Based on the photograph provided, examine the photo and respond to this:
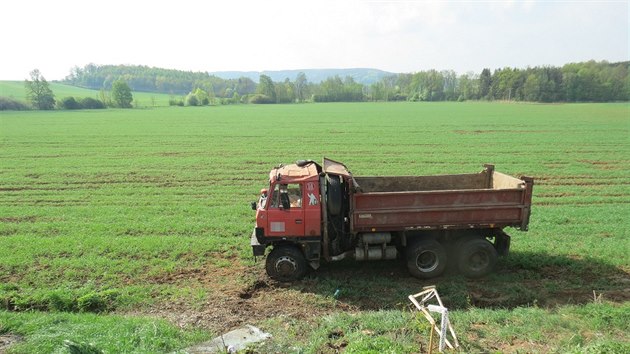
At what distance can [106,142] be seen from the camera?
3569 centimetres

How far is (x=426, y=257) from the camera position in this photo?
10.2 meters

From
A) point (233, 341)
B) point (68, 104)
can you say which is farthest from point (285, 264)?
point (68, 104)

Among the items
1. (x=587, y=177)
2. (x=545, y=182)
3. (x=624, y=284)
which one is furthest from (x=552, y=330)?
(x=587, y=177)

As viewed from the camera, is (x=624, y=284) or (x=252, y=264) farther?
(x=252, y=264)

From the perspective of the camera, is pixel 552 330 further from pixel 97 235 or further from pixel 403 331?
pixel 97 235

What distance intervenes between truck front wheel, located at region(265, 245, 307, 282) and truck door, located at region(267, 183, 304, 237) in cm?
46

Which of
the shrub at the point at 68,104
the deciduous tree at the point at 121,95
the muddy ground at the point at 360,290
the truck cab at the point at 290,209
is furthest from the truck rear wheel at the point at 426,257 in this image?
the deciduous tree at the point at 121,95

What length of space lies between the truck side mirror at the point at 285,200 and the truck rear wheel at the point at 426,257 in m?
2.98

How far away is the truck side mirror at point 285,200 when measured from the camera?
9.78m

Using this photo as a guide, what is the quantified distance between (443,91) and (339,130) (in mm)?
102709

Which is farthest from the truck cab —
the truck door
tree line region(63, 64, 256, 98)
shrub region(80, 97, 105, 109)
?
tree line region(63, 64, 256, 98)

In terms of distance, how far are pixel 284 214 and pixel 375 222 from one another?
81.5 inches

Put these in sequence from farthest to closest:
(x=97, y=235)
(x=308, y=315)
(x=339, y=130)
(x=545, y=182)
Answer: (x=339, y=130) < (x=545, y=182) < (x=97, y=235) < (x=308, y=315)

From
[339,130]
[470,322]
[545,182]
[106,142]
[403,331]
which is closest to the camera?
[403,331]
